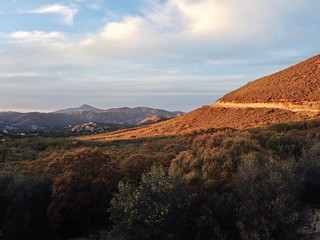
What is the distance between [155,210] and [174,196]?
979 mm

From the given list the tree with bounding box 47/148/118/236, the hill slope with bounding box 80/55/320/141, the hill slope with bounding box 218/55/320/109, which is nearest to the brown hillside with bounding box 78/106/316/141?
the hill slope with bounding box 80/55/320/141

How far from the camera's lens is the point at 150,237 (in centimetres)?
1425

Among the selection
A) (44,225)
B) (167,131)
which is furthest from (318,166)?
(167,131)

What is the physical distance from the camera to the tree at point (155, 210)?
1417 cm

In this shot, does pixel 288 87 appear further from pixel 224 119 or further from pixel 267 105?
pixel 224 119

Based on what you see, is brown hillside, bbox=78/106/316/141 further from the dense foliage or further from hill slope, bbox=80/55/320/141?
the dense foliage

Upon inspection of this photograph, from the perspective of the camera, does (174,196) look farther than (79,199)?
No

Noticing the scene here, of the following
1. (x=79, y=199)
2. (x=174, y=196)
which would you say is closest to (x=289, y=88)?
(x=79, y=199)

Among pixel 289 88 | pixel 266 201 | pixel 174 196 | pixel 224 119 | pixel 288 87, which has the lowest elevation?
pixel 266 201

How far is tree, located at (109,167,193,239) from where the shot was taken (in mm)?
14172

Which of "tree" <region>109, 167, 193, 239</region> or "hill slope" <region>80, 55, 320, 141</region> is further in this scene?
"hill slope" <region>80, 55, 320, 141</region>

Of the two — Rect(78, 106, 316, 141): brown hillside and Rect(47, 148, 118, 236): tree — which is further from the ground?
Rect(78, 106, 316, 141): brown hillside

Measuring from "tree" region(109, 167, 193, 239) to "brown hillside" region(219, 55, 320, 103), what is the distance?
43836mm

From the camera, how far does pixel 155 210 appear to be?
1445 cm
